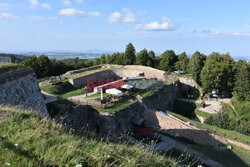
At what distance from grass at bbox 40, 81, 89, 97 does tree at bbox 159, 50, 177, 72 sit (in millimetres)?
33565

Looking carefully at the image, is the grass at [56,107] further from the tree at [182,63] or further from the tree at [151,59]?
the tree at [182,63]

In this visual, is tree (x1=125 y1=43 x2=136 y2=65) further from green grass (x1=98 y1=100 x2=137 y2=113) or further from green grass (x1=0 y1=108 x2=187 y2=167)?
green grass (x1=0 y1=108 x2=187 y2=167)

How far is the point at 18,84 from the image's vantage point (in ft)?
37.8

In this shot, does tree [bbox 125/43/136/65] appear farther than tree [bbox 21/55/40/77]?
Yes

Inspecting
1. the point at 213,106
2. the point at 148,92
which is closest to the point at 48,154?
the point at 148,92

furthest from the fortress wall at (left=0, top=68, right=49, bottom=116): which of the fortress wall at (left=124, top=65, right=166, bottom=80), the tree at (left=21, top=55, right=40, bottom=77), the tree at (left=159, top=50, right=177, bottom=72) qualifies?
the tree at (left=159, top=50, right=177, bottom=72)

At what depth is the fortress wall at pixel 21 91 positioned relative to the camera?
10.0m

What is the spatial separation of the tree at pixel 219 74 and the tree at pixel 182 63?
50.6 ft

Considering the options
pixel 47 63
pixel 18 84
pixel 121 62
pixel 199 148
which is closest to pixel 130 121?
pixel 199 148

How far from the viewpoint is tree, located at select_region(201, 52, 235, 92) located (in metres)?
32.5

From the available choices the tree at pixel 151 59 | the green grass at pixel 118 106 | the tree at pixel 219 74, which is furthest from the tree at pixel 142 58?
the green grass at pixel 118 106

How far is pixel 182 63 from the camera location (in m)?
51.1

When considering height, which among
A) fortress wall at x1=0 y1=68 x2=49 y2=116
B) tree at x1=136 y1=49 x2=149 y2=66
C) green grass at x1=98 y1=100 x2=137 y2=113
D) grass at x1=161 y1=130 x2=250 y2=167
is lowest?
grass at x1=161 y1=130 x2=250 y2=167

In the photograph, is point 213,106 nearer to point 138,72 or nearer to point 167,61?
point 138,72
